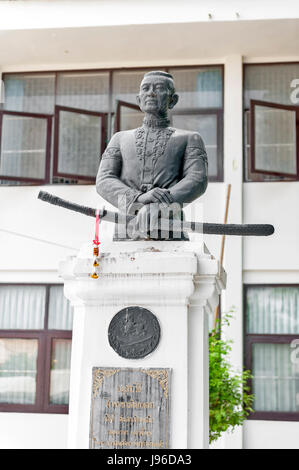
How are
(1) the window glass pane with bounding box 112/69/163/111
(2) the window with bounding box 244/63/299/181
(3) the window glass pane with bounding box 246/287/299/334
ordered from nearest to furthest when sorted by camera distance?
(3) the window glass pane with bounding box 246/287/299/334 → (2) the window with bounding box 244/63/299/181 → (1) the window glass pane with bounding box 112/69/163/111

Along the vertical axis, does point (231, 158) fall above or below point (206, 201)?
above

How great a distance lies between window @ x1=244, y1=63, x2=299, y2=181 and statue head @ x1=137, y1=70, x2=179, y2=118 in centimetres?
492

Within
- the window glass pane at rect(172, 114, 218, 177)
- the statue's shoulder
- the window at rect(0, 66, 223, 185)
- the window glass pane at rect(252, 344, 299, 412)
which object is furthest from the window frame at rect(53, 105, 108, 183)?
the statue's shoulder

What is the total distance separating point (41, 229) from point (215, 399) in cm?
430

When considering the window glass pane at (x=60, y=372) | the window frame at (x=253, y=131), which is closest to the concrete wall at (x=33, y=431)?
the window glass pane at (x=60, y=372)

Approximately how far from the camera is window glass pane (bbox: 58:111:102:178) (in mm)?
9391

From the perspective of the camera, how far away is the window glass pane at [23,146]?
31.7 feet

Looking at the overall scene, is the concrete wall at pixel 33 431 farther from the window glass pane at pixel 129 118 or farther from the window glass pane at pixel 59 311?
the window glass pane at pixel 129 118

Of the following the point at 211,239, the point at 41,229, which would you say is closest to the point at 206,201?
the point at 211,239

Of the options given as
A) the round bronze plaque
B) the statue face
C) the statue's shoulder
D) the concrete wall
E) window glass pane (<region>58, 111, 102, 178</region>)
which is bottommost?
the concrete wall

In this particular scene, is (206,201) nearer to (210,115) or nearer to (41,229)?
(210,115)

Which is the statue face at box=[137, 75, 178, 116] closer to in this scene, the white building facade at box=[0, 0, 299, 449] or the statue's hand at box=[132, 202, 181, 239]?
the statue's hand at box=[132, 202, 181, 239]

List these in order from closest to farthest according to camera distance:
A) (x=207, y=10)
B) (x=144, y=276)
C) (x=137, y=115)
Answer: (x=144, y=276) < (x=207, y=10) < (x=137, y=115)

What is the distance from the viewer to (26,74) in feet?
33.0
